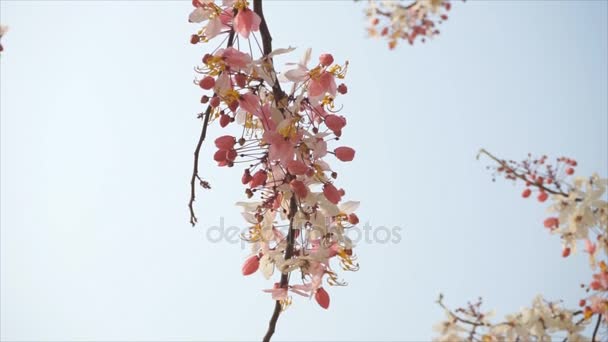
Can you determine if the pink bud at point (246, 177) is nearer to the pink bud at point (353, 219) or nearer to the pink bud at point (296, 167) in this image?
the pink bud at point (296, 167)

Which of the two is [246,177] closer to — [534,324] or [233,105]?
[233,105]

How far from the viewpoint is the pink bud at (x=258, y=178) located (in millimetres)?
1410

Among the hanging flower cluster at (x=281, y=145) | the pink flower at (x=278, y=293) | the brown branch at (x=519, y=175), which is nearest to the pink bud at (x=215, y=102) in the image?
the hanging flower cluster at (x=281, y=145)

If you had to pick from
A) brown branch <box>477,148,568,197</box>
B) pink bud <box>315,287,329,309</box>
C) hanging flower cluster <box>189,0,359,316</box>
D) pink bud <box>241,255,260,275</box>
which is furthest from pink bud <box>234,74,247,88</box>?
brown branch <box>477,148,568,197</box>

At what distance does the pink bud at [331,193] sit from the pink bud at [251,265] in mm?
386

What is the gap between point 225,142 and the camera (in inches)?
55.4

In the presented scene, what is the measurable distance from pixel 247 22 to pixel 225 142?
0.41 meters

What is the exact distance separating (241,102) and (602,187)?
2919mm

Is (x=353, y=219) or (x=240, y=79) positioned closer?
(x=240, y=79)

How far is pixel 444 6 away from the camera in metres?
4.36

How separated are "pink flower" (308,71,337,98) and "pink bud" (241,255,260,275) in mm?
632

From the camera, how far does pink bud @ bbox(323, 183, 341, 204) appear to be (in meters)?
1.41

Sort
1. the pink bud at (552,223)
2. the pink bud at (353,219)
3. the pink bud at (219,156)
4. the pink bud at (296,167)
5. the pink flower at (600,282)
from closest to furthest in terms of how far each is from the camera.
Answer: the pink bud at (296,167) → the pink bud at (219,156) → the pink bud at (353,219) → the pink flower at (600,282) → the pink bud at (552,223)

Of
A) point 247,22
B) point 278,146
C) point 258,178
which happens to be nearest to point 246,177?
point 258,178
